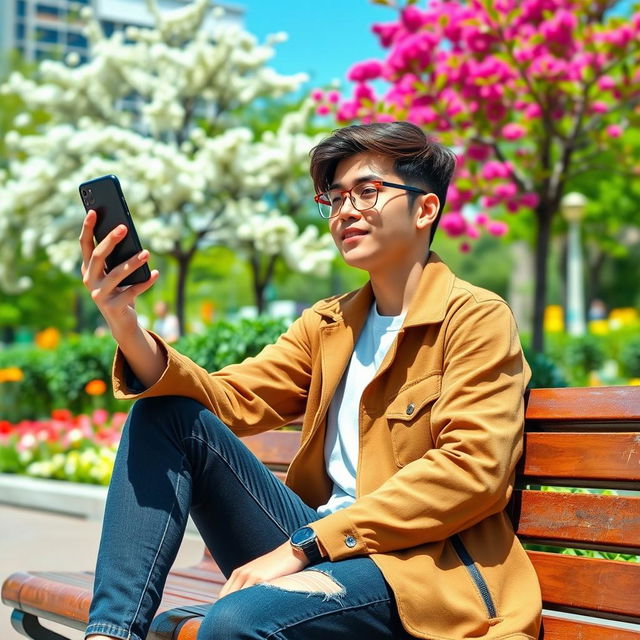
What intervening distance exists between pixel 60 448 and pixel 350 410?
5.72 metres

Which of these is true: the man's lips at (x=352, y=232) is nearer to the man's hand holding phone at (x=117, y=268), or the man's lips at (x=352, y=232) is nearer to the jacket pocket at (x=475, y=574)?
the man's hand holding phone at (x=117, y=268)

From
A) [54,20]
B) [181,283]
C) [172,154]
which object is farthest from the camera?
[54,20]

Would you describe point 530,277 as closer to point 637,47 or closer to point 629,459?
point 637,47

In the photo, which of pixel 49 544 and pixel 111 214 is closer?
pixel 111 214

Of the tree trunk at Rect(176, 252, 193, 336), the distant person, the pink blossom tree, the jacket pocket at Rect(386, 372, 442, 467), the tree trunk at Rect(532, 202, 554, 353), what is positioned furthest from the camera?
the tree trunk at Rect(176, 252, 193, 336)

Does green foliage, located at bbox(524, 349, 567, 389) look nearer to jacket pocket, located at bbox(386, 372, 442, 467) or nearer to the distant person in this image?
jacket pocket, located at bbox(386, 372, 442, 467)

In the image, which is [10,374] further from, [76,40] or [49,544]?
[76,40]

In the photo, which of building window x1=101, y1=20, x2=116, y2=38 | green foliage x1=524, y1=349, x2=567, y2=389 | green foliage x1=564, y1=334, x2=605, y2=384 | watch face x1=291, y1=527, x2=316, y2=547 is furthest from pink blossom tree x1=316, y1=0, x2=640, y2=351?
Result: building window x1=101, y1=20, x2=116, y2=38

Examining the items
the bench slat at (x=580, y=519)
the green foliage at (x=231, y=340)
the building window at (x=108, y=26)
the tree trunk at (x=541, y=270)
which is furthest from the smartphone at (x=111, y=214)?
the building window at (x=108, y=26)

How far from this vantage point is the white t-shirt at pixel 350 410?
8.49ft

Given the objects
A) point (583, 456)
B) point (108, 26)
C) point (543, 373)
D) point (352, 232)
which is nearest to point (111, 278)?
point (352, 232)

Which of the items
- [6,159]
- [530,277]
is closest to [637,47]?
[6,159]

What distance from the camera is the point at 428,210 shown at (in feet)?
8.65

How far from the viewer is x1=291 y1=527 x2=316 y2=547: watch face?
2.25 meters
